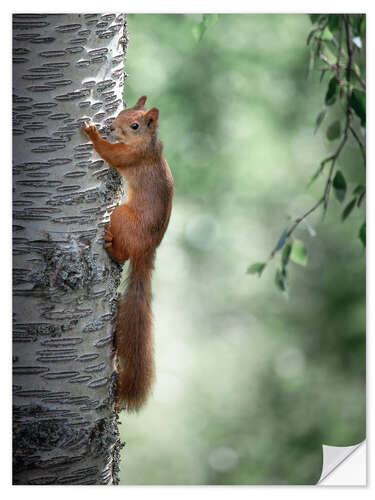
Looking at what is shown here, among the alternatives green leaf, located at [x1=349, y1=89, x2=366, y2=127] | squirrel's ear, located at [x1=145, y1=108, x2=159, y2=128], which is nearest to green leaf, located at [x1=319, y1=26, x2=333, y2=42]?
green leaf, located at [x1=349, y1=89, x2=366, y2=127]

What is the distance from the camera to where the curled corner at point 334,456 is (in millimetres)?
1888

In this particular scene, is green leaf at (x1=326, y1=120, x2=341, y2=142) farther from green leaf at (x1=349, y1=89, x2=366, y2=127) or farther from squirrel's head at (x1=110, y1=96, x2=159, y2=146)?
squirrel's head at (x1=110, y1=96, x2=159, y2=146)

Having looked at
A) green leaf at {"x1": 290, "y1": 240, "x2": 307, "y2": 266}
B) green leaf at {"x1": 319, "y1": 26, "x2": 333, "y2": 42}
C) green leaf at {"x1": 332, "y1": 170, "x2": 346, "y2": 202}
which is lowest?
green leaf at {"x1": 290, "y1": 240, "x2": 307, "y2": 266}

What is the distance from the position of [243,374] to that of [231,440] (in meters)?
0.58

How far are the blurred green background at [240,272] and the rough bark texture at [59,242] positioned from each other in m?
1.51

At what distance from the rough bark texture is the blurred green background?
4.97 feet

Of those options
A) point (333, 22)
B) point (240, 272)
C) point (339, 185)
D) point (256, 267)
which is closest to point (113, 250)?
point (256, 267)

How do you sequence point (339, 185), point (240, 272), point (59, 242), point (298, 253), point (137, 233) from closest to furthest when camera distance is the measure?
point (59, 242) < point (137, 233) < point (339, 185) < point (298, 253) < point (240, 272)

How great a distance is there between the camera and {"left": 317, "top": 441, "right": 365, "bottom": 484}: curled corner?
1.89m

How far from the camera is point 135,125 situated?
1614mm

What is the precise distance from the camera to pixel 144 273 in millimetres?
1662

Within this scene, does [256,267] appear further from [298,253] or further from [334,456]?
[334,456]

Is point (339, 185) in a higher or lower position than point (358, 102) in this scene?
lower

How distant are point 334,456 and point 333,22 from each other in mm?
1301
